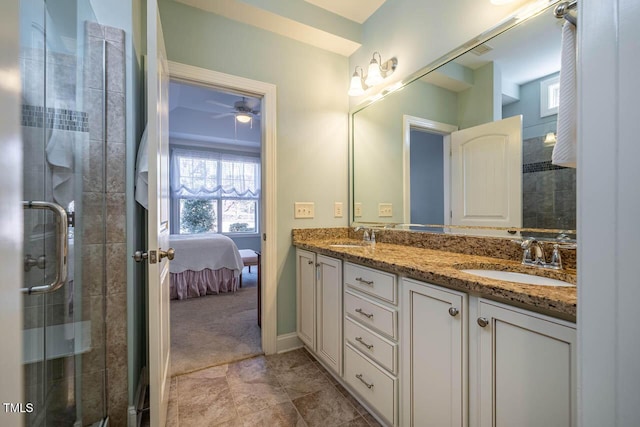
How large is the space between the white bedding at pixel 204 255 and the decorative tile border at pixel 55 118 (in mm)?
2424

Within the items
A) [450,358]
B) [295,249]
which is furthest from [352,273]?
[295,249]

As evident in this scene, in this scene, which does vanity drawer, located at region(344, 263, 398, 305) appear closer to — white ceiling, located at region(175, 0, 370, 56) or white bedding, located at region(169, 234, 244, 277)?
white ceiling, located at region(175, 0, 370, 56)

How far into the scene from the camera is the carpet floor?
206cm

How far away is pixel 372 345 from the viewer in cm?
137

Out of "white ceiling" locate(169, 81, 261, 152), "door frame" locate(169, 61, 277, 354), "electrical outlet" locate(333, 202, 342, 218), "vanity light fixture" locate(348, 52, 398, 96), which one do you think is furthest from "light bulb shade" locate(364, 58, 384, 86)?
"white ceiling" locate(169, 81, 261, 152)

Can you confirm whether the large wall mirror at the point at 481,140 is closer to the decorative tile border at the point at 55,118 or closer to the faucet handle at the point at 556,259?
the faucet handle at the point at 556,259

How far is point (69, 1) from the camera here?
47.5 inches

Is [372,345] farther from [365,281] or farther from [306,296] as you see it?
[306,296]

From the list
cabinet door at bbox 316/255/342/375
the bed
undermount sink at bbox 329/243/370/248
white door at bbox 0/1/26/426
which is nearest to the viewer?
white door at bbox 0/1/26/426

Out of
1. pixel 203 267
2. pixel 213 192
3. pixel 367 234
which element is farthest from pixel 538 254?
pixel 213 192

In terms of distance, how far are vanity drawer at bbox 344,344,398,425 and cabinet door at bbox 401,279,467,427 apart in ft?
0.24

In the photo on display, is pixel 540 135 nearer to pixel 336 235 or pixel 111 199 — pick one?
pixel 336 235

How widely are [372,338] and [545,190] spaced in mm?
1041

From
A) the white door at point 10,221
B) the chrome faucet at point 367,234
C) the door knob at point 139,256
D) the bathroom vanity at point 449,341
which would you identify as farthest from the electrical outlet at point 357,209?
the white door at point 10,221
